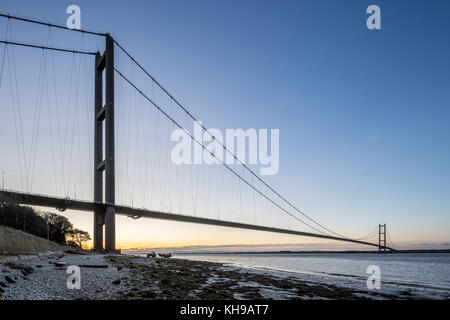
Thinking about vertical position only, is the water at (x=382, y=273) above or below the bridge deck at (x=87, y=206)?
below

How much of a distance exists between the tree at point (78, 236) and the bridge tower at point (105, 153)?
34.8m

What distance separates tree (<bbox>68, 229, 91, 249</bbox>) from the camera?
239 feet

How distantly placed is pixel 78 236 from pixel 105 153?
40.9m

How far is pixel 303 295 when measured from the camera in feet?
47.2

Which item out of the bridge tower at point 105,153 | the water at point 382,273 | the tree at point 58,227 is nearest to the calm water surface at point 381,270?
the water at point 382,273

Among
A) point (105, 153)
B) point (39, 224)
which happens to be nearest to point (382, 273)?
point (105, 153)

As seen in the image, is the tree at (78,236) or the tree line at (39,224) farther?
the tree at (78,236)

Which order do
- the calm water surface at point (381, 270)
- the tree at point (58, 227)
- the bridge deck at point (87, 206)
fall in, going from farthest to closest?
1. the tree at point (58, 227)
2. the bridge deck at point (87, 206)
3. the calm water surface at point (381, 270)

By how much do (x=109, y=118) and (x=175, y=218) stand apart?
58.2 feet

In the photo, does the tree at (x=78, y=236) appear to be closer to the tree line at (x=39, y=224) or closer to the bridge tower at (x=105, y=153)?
the tree line at (x=39, y=224)

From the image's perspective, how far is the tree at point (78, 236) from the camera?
239ft
